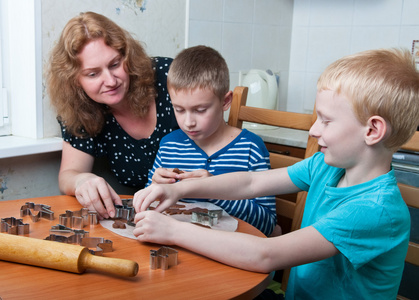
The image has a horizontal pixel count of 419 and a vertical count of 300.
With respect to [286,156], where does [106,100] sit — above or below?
above

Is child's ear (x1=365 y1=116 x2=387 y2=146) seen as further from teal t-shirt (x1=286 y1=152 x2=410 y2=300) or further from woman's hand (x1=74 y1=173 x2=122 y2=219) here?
woman's hand (x1=74 y1=173 x2=122 y2=219)

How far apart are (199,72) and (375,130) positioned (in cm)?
58

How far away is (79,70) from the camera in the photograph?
158 centimetres

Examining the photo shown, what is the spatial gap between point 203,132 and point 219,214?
11.9 inches

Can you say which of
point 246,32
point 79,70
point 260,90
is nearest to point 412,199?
point 79,70

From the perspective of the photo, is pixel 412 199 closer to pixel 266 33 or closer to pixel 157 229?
pixel 157 229

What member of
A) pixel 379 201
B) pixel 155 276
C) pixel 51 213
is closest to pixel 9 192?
pixel 51 213

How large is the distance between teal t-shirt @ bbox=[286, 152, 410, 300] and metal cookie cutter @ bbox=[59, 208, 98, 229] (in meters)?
0.49

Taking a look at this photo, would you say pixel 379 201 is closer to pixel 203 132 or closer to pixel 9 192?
pixel 203 132

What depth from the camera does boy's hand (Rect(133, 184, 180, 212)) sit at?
1.05 meters

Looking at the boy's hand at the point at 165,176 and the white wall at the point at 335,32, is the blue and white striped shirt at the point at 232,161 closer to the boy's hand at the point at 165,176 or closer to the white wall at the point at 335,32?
the boy's hand at the point at 165,176

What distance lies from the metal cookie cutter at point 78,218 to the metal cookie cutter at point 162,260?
0.26m

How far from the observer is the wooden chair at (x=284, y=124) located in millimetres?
1598

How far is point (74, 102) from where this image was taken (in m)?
1.66
